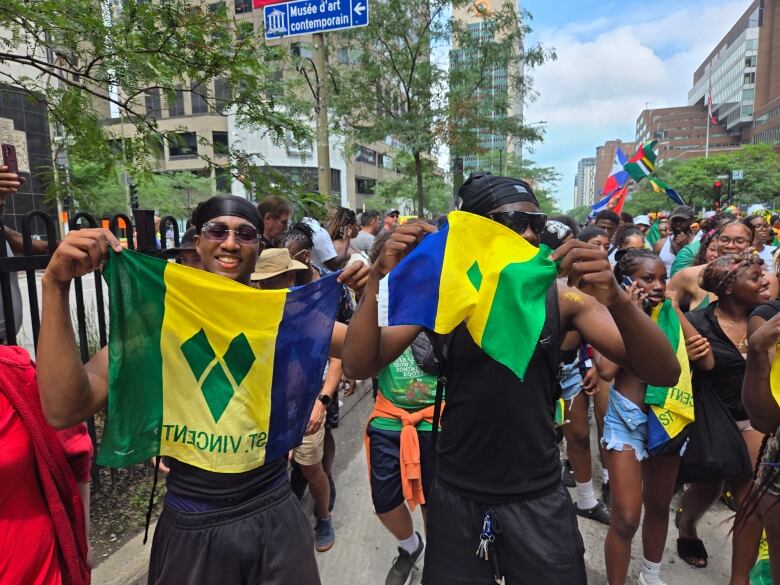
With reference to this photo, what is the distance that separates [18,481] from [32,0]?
9.25 feet

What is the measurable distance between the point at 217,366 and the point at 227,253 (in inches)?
19.5

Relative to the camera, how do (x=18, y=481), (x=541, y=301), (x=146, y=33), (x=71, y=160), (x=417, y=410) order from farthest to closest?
(x=71, y=160)
(x=146, y=33)
(x=417, y=410)
(x=541, y=301)
(x=18, y=481)

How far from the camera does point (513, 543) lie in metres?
1.81

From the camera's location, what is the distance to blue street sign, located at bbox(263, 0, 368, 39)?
21.0ft

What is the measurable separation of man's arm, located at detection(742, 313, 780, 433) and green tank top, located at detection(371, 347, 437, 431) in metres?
1.48

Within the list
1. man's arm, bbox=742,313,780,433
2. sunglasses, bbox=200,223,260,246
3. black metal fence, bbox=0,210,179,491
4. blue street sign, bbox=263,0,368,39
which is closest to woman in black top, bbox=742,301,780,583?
man's arm, bbox=742,313,780,433

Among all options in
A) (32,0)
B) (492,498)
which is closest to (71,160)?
(32,0)

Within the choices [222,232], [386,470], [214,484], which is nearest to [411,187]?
[386,470]

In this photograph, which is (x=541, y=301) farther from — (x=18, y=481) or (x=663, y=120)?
(x=663, y=120)

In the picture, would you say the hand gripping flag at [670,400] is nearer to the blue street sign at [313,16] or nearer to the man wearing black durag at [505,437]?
the man wearing black durag at [505,437]

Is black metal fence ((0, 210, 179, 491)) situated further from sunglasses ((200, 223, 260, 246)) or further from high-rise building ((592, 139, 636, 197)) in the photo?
high-rise building ((592, 139, 636, 197))

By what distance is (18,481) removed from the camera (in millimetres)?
1653

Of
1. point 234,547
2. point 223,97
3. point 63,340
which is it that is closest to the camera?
point 63,340

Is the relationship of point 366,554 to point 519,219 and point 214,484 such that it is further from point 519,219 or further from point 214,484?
point 519,219
